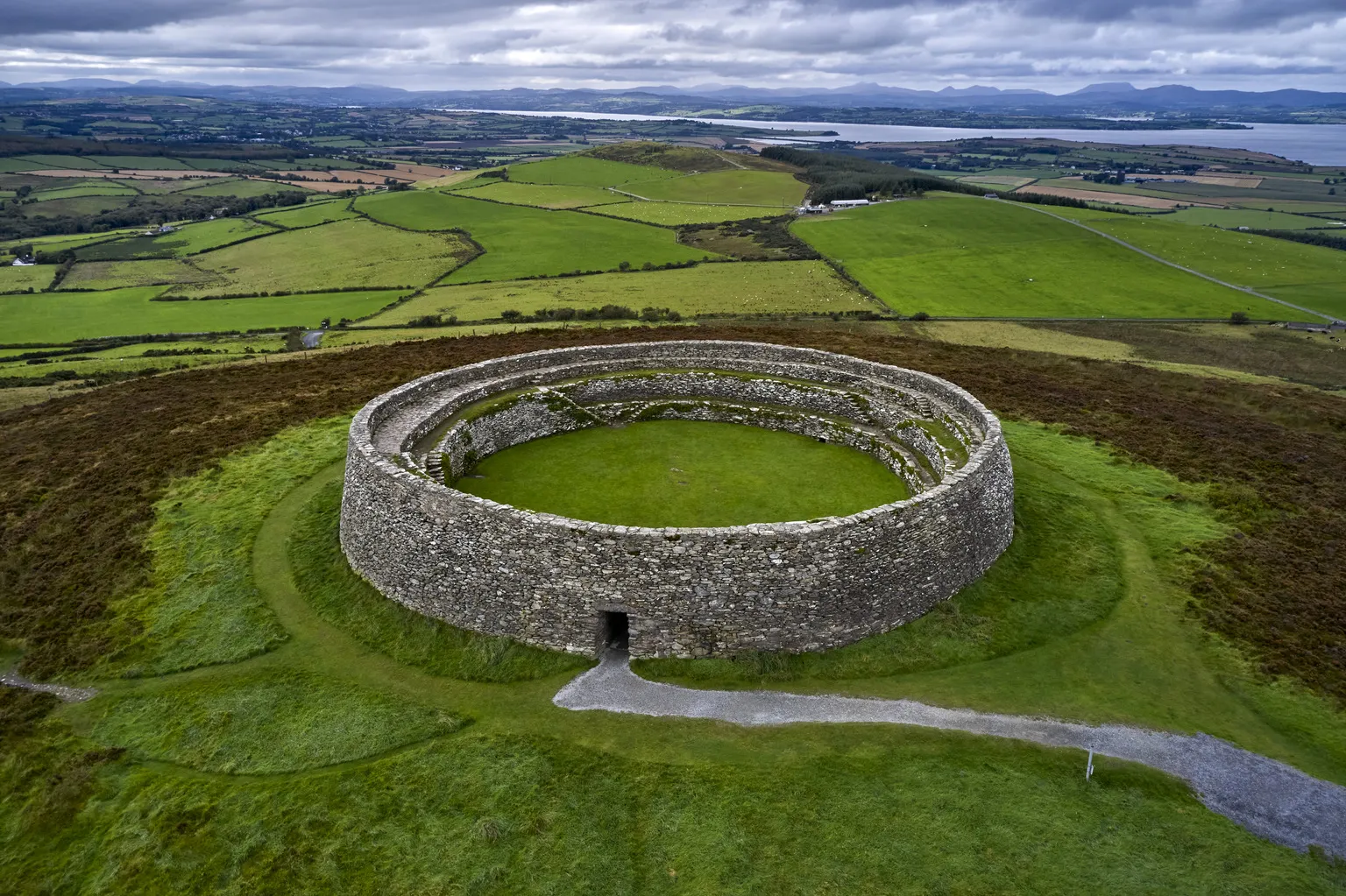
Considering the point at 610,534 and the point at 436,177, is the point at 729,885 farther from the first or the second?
the point at 436,177

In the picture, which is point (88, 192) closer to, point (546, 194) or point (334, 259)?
point (334, 259)

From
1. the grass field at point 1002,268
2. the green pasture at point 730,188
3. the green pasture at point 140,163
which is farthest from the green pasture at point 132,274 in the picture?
the green pasture at point 140,163

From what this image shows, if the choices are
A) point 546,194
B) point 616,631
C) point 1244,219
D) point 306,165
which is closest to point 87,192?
point 306,165

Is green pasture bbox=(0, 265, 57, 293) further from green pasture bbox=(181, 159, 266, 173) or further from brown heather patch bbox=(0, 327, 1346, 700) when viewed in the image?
green pasture bbox=(181, 159, 266, 173)

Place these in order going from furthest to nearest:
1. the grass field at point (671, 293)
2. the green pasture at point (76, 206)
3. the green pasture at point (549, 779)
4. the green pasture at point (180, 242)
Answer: the green pasture at point (76, 206)
the green pasture at point (180, 242)
the grass field at point (671, 293)
the green pasture at point (549, 779)

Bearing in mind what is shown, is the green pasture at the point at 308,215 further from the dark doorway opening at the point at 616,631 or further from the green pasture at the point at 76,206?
the dark doorway opening at the point at 616,631
